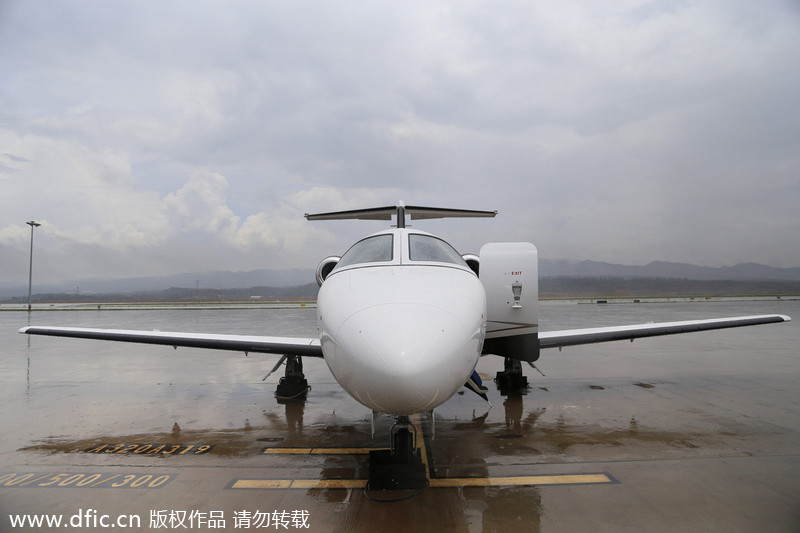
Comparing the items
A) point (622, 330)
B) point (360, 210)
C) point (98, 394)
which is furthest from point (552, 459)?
point (98, 394)

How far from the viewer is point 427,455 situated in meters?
5.95

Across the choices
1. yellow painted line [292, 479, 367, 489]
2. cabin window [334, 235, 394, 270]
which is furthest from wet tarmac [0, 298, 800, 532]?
cabin window [334, 235, 394, 270]

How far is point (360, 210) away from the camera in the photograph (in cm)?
889

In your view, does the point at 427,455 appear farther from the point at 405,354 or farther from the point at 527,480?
the point at 405,354

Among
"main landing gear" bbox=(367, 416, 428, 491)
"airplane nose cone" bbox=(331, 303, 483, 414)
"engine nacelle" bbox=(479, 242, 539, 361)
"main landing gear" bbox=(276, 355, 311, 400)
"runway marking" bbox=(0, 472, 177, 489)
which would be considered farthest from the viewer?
"main landing gear" bbox=(276, 355, 311, 400)

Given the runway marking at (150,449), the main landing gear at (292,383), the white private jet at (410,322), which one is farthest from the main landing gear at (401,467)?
the main landing gear at (292,383)

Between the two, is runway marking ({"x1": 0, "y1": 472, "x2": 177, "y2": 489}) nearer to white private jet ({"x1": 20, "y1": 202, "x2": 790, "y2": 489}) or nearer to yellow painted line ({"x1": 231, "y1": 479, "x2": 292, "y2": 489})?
yellow painted line ({"x1": 231, "y1": 479, "x2": 292, "y2": 489})

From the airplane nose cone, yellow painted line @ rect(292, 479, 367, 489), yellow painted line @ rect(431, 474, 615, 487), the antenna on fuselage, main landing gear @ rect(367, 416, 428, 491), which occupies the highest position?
the antenna on fuselage

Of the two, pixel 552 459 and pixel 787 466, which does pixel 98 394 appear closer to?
pixel 552 459

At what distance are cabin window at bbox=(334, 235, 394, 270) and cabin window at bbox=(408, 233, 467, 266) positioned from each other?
0.83 ft

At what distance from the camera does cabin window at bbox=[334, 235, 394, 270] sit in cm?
Answer: 489

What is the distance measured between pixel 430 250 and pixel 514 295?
6.95ft

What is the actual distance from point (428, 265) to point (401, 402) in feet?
5.63

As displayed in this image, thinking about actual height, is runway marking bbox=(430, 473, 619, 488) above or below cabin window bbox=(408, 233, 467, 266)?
below
